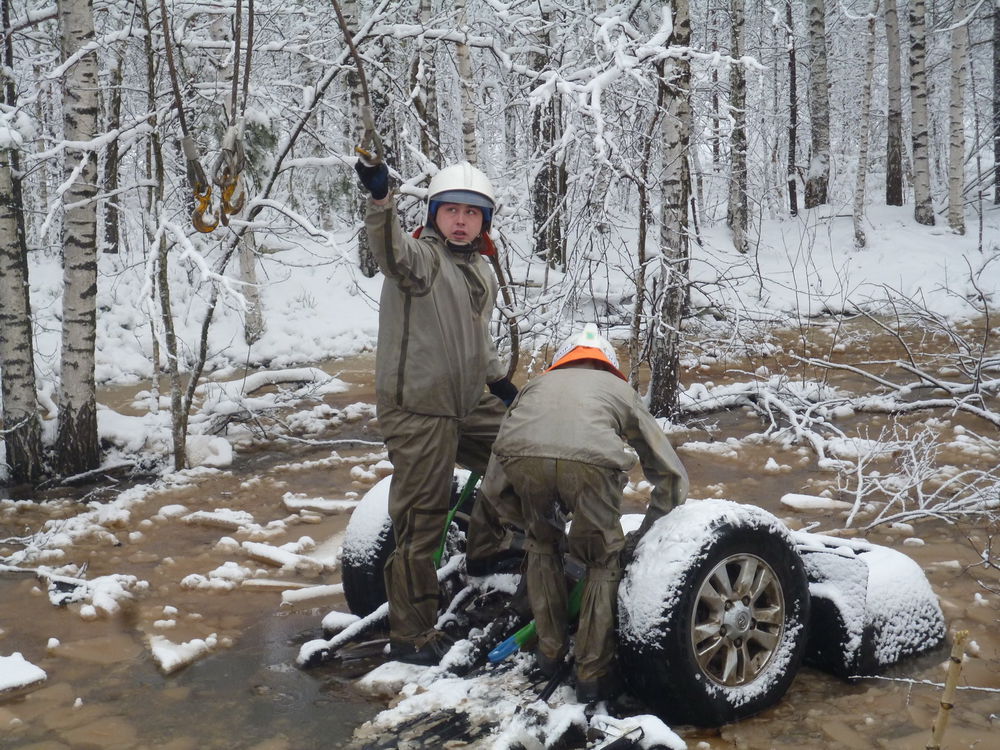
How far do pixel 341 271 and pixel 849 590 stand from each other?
16699 mm

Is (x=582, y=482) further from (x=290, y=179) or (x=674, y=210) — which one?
(x=290, y=179)

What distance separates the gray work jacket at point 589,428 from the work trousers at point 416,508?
0.53 m

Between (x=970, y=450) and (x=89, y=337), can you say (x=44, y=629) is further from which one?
(x=970, y=450)

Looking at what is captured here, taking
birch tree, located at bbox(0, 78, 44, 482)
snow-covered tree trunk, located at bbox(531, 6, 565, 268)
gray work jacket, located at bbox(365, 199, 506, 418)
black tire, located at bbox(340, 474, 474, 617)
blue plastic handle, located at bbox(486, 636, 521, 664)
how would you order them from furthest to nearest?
snow-covered tree trunk, located at bbox(531, 6, 565, 268), birch tree, located at bbox(0, 78, 44, 482), black tire, located at bbox(340, 474, 474, 617), gray work jacket, located at bbox(365, 199, 506, 418), blue plastic handle, located at bbox(486, 636, 521, 664)

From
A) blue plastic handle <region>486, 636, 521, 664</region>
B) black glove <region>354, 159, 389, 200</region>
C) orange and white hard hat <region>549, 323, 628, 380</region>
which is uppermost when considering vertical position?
black glove <region>354, 159, 389, 200</region>

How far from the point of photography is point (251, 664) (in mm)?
4270

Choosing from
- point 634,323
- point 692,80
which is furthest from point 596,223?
point 692,80

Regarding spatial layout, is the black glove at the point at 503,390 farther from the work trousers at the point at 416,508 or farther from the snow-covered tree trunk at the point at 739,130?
the snow-covered tree trunk at the point at 739,130

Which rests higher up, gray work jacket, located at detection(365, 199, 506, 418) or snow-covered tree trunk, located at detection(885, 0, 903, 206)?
snow-covered tree trunk, located at detection(885, 0, 903, 206)

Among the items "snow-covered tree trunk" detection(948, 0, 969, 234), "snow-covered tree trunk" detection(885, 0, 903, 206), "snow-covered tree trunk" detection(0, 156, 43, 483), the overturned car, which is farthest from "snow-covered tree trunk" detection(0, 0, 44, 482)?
"snow-covered tree trunk" detection(885, 0, 903, 206)

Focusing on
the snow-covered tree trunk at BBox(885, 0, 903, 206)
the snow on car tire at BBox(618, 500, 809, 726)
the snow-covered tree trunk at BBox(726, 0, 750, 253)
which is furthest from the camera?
the snow-covered tree trunk at BBox(885, 0, 903, 206)

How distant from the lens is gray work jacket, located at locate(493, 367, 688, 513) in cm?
334

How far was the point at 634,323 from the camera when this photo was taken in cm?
865

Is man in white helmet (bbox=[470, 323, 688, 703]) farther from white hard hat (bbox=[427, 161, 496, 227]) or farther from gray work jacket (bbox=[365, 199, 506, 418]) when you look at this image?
white hard hat (bbox=[427, 161, 496, 227])
